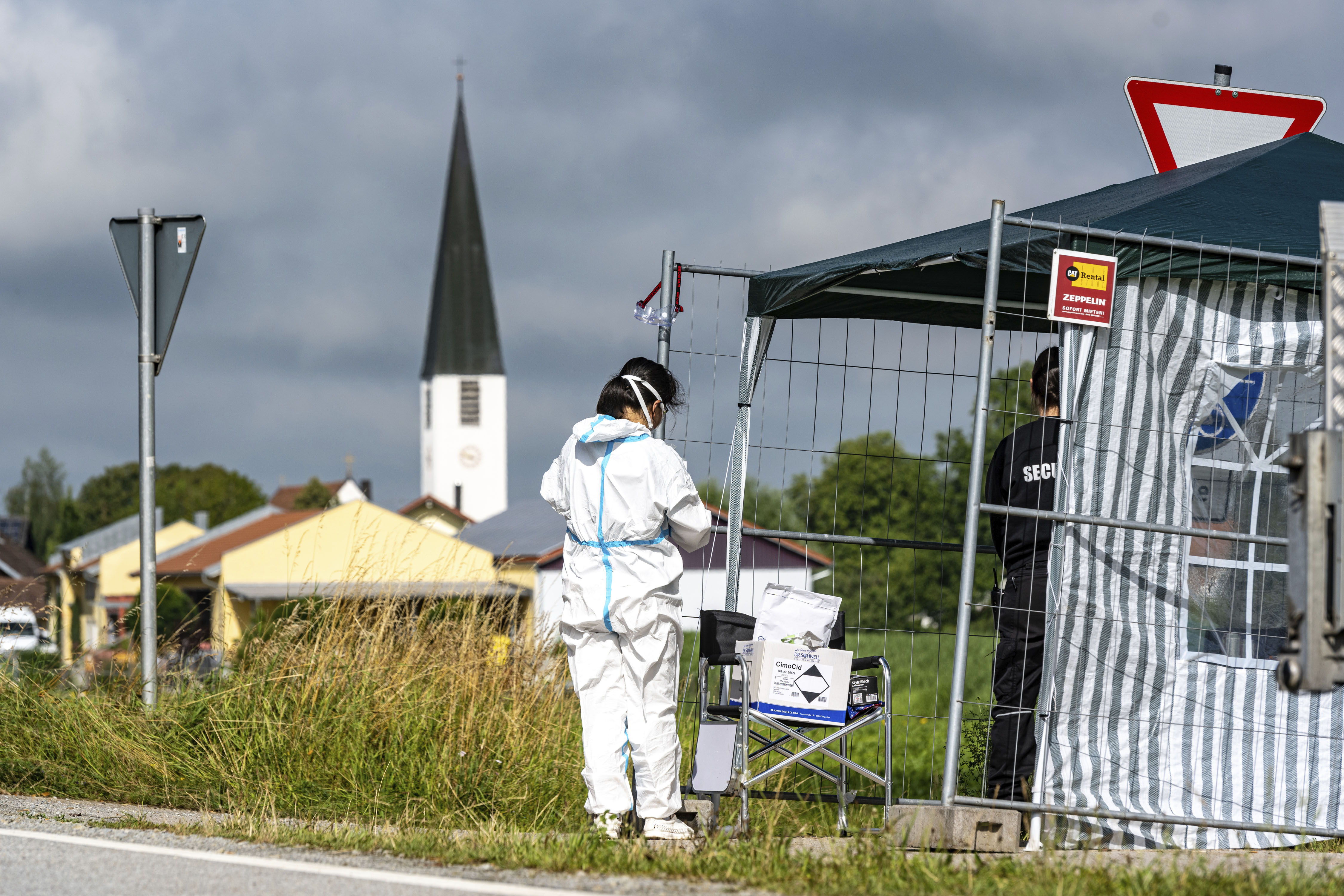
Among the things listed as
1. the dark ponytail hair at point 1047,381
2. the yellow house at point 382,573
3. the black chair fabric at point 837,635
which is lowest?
the yellow house at point 382,573

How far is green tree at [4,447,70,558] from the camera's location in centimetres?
11544

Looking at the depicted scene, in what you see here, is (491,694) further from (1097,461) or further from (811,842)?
(1097,461)

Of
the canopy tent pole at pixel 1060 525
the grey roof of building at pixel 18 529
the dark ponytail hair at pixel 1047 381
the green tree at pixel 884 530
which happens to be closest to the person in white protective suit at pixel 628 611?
the canopy tent pole at pixel 1060 525

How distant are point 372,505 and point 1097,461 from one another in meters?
7.98

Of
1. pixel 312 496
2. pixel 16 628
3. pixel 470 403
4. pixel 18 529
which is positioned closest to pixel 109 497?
pixel 18 529

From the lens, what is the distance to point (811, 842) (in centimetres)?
483

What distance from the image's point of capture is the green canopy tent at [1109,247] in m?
5.23

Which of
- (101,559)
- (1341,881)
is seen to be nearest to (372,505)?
(1341,881)

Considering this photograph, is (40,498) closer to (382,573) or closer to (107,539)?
(107,539)

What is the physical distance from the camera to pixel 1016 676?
564 centimetres

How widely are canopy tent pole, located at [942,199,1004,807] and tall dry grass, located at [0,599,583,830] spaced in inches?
64.9

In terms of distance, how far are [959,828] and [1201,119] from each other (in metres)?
4.41

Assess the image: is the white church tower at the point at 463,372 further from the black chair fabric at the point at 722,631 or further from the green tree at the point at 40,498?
the black chair fabric at the point at 722,631

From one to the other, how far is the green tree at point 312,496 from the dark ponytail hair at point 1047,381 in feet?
301
